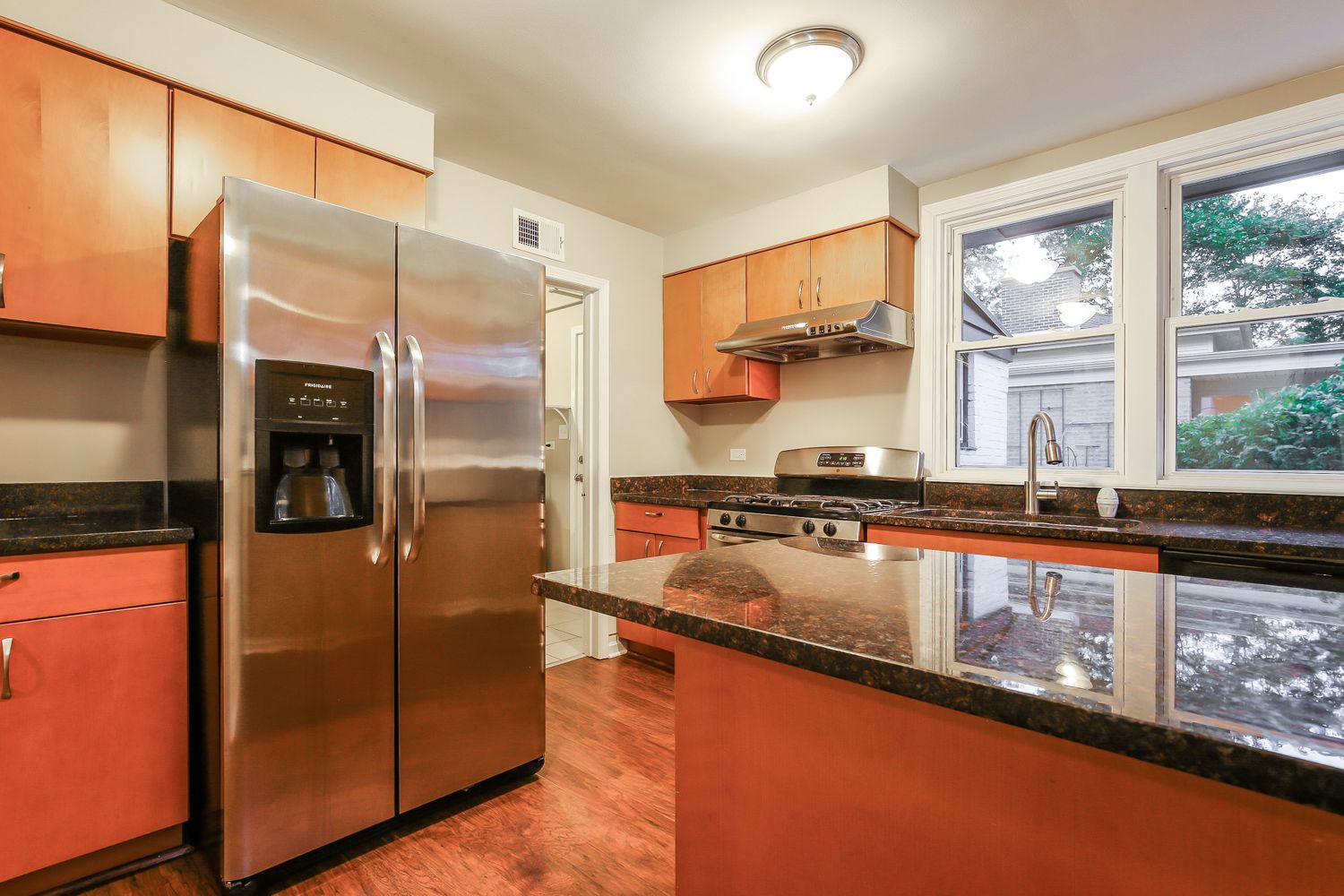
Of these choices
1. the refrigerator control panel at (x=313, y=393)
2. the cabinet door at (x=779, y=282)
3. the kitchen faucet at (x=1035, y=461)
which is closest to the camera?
the refrigerator control panel at (x=313, y=393)

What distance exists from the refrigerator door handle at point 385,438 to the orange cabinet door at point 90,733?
22.2 inches

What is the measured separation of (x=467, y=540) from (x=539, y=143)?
1836mm

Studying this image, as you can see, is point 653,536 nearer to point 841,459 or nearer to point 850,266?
point 841,459

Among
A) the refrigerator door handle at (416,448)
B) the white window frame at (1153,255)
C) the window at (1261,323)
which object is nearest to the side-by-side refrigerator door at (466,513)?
the refrigerator door handle at (416,448)

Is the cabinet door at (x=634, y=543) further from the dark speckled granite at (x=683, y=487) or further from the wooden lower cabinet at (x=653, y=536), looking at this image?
the dark speckled granite at (x=683, y=487)

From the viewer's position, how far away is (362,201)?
2377 mm

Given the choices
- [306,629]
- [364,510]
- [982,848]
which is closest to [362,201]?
[364,510]

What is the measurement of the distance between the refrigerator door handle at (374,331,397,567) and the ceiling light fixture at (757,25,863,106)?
1585 millimetres

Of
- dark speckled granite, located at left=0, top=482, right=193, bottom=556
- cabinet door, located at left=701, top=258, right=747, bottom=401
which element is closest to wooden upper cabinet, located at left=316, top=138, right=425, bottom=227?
dark speckled granite, located at left=0, top=482, right=193, bottom=556

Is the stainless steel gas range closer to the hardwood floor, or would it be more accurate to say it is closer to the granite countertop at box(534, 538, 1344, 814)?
the hardwood floor

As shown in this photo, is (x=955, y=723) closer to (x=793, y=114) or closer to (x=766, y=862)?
(x=766, y=862)

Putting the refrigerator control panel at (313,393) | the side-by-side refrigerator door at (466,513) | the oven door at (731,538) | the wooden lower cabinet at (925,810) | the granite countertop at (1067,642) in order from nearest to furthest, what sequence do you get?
the granite countertop at (1067,642), the wooden lower cabinet at (925,810), the refrigerator control panel at (313,393), the side-by-side refrigerator door at (466,513), the oven door at (731,538)

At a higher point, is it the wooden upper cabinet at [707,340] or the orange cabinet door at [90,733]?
the wooden upper cabinet at [707,340]

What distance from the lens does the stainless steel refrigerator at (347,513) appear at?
1.64 m
